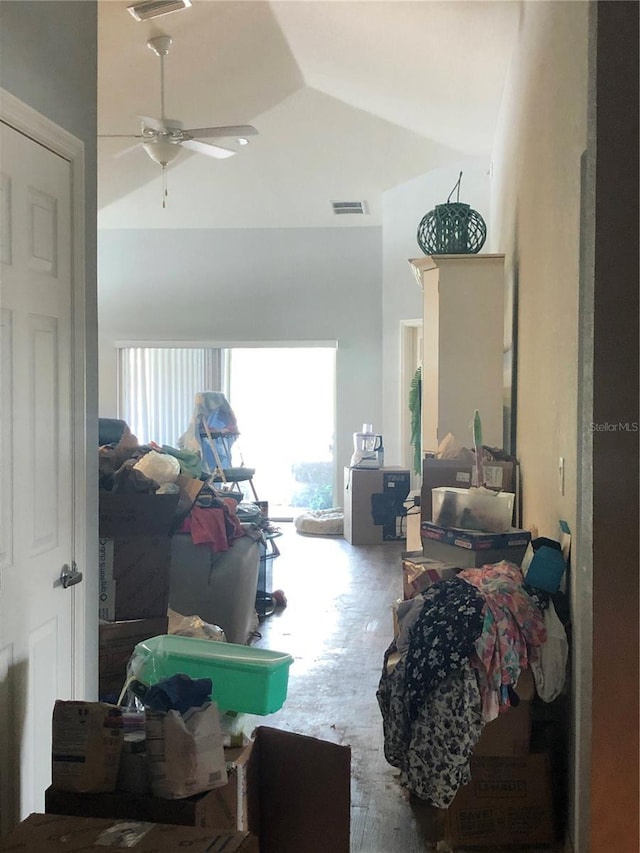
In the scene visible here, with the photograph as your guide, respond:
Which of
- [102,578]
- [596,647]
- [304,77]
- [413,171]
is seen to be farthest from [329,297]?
[596,647]

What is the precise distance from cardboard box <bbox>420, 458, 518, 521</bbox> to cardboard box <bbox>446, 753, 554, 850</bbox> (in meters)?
1.49

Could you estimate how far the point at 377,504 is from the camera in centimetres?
745

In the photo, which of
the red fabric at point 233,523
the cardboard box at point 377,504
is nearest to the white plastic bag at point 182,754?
the red fabric at point 233,523

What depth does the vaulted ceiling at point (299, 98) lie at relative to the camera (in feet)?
14.6

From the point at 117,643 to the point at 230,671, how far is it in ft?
4.11

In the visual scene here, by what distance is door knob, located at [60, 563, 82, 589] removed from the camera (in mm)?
2264

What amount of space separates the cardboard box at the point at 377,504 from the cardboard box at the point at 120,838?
5.81 meters

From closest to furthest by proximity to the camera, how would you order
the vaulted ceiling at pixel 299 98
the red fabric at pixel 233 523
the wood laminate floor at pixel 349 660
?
the wood laminate floor at pixel 349 660
the red fabric at pixel 233 523
the vaulted ceiling at pixel 299 98

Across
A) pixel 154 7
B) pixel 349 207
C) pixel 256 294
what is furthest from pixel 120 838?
pixel 256 294

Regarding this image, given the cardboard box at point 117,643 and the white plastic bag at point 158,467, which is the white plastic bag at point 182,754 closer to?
the cardboard box at point 117,643

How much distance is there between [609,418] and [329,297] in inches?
269

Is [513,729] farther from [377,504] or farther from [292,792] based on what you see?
[377,504]

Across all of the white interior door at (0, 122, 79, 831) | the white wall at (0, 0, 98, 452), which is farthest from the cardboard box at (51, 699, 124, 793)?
the white wall at (0, 0, 98, 452)

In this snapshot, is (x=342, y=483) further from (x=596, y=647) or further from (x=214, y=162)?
(x=596, y=647)
